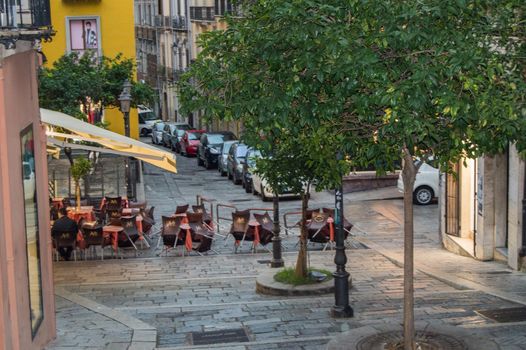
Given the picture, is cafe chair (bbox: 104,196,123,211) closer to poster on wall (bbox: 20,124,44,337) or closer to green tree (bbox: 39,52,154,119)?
green tree (bbox: 39,52,154,119)

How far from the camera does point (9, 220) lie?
1079cm

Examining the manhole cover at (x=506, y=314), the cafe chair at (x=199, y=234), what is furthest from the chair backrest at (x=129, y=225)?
the manhole cover at (x=506, y=314)

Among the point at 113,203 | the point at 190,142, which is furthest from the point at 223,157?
the point at 113,203

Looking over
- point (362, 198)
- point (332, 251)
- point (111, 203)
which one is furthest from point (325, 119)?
point (362, 198)

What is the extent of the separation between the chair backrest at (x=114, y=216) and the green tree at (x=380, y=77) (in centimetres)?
989

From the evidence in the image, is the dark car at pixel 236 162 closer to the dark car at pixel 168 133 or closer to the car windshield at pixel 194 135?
the car windshield at pixel 194 135

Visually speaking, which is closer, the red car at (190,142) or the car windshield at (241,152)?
the car windshield at (241,152)

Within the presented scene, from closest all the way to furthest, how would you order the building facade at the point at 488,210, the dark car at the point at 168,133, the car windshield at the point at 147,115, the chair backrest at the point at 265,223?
the building facade at the point at 488,210 → the chair backrest at the point at 265,223 → the dark car at the point at 168,133 → the car windshield at the point at 147,115

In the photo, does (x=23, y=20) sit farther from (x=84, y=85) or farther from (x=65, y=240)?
(x=84, y=85)

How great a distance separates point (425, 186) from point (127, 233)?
35.2 ft

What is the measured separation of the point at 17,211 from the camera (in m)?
11.4

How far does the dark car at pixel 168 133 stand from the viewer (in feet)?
168

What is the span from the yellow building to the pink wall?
27048 millimetres

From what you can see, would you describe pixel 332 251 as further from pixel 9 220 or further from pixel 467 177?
pixel 9 220
